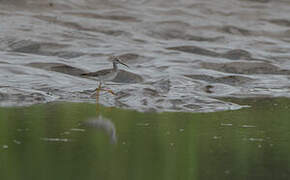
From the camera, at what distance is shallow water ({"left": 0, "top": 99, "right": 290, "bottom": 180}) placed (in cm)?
746

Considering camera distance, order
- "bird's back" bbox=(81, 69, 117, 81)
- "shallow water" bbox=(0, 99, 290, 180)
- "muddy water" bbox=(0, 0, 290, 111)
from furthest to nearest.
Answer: "bird's back" bbox=(81, 69, 117, 81)
"muddy water" bbox=(0, 0, 290, 111)
"shallow water" bbox=(0, 99, 290, 180)

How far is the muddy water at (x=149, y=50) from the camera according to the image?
13250 millimetres

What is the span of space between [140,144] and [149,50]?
28.4ft

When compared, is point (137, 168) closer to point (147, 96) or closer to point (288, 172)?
point (288, 172)

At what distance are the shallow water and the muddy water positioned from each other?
3.50ft

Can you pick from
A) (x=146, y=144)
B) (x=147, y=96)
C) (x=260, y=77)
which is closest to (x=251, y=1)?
(x=260, y=77)

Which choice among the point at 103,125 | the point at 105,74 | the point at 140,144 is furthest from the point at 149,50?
the point at 140,144

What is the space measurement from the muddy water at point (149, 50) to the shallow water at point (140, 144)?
3.50ft

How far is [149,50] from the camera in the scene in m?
17.4

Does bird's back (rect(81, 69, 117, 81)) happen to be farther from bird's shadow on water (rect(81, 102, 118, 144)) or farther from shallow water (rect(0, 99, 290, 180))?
bird's shadow on water (rect(81, 102, 118, 144))

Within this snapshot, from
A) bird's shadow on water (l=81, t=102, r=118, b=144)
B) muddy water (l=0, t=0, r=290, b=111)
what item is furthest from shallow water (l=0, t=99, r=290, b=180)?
muddy water (l=0, t=0, r=290, b=111)

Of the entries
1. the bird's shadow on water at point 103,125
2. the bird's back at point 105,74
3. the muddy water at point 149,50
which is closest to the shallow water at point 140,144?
the bird's shadow on water at point 103,125

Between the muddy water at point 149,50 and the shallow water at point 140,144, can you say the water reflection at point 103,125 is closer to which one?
the shallow water at point 140,144

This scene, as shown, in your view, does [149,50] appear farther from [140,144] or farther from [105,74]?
[140,144]
